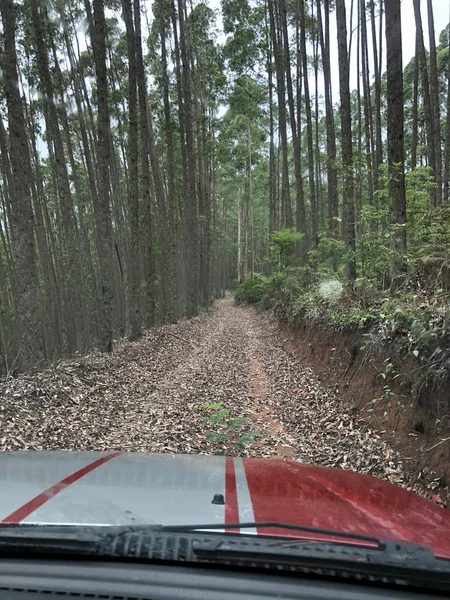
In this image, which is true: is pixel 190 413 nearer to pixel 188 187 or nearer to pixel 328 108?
pixel 188 187

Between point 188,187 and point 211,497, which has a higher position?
point 188,187

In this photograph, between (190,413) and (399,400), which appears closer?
(399,400)

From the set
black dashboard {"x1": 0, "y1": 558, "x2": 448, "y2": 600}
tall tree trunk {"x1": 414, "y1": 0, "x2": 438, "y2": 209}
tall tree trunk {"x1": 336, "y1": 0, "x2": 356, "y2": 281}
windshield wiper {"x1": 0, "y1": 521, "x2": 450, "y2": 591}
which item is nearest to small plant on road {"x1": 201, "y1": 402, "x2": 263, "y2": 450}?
windshield wiper {"x1": 0, "y1": 521, "x2": 450, "y2": 591}

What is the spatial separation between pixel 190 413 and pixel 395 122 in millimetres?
6307

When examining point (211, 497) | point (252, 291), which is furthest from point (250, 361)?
point (252, 291)

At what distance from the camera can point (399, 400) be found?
4867mm

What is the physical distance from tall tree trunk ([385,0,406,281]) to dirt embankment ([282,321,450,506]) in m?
1.99

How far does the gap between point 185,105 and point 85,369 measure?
1388 cm

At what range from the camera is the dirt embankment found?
155 inches

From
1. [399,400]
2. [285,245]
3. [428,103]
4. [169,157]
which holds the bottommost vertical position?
[399,400]

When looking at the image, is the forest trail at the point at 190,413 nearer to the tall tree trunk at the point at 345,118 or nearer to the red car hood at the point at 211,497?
the red car hood at the point at 211,497

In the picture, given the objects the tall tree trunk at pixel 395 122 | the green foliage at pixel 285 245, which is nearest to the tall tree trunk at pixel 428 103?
the green foliage at pixel 285 245

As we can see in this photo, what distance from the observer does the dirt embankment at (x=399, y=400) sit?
395cm

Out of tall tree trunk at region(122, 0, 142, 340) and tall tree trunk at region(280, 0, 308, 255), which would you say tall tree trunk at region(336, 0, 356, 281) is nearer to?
tall tree trunk at region(280, 0, 308, 255)
